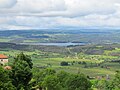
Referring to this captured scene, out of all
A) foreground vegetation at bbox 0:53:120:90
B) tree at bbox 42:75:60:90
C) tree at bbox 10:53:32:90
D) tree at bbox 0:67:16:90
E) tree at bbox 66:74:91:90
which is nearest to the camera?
tree at bbox 0:67:16:90

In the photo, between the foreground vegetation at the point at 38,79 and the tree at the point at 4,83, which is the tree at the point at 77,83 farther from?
the tree at the point at 4,83

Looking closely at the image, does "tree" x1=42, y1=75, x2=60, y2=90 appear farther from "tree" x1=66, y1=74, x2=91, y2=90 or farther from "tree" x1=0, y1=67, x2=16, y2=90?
"tree" x1=0, y1=67, x2=16, y2=90

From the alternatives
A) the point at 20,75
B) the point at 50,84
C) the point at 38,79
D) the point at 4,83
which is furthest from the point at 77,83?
the point at 4,83

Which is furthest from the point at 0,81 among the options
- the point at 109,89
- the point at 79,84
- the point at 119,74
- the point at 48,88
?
the point at 109,89

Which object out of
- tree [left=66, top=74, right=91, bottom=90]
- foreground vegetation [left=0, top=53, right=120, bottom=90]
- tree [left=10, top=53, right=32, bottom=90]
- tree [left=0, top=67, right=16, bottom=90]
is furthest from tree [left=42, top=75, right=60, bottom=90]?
tree [left=0, top=67, right=16, bottom=90]

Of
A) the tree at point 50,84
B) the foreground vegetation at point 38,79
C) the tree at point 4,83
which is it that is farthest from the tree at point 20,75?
the tree at point 50,84

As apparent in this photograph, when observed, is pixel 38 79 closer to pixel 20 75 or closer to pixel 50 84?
pixel 50 84

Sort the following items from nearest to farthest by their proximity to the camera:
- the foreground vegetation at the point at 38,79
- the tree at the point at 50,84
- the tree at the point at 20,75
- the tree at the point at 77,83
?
the foreground vegetation at the point at 38,79 < the tree at the point at 20,75 < the tree at the point at 50,84 < the tree at the point at 77,83

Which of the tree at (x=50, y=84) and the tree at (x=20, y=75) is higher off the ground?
the tree at (x=20, y=75)
